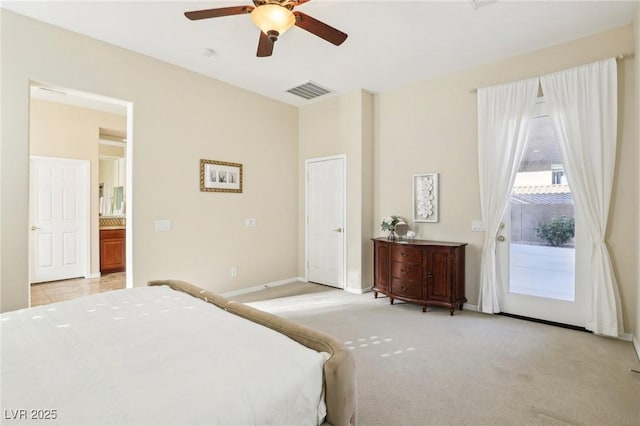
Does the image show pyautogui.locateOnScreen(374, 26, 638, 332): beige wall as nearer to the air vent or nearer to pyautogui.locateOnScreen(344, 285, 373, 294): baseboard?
the air vent

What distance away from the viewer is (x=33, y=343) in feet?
4.63

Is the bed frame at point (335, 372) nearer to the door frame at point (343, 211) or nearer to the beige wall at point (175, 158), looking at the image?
the beige wall at point (175, 158)

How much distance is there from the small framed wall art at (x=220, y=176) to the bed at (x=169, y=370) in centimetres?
269

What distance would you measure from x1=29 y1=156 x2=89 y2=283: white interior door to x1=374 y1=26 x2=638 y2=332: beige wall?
5163 mm

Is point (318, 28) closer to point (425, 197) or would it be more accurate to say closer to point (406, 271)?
point (425, 197)

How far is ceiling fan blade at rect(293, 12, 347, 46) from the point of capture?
7.50ft

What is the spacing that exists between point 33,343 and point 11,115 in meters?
2.60

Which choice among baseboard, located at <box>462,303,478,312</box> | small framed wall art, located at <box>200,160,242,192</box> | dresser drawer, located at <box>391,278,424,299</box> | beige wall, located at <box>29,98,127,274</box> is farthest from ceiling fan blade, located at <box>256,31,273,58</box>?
beige wall, located at <box>29,98,127,274</box>

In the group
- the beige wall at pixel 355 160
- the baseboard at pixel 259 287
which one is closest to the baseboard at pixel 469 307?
the beige wall at pixel 355 160

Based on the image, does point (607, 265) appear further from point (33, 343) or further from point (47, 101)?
point (47, 101)

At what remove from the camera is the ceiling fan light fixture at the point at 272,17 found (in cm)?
215

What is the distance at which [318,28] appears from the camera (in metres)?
2.40

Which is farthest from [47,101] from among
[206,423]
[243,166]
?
[206,423]

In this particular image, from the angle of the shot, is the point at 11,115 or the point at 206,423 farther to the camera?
the point at 11,115
